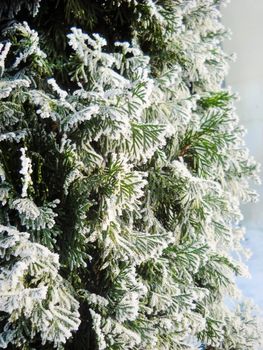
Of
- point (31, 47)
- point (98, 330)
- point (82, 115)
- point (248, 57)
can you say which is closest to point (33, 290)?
point (98, 330)

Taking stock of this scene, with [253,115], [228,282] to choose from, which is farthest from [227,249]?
[253,115]

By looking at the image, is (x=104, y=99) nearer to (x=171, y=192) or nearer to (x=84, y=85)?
(x=84, y=85)

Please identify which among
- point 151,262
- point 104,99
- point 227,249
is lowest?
point 151,262

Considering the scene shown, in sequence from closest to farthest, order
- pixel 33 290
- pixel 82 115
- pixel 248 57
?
pixel 33 290 → pixel 82 115 → pixel 248 57

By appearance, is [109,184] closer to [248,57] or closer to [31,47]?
[31,47]

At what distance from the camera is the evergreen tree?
1433 mm

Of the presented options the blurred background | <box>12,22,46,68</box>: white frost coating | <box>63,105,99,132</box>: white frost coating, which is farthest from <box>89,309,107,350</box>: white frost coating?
the blurred background

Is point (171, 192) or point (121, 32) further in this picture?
point (121, 32)

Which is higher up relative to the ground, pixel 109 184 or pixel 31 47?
pixel 31 47

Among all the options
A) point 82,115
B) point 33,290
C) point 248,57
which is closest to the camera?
point 33,290

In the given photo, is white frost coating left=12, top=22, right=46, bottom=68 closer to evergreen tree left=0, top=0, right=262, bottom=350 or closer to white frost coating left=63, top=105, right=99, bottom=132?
evergreen tree left=0, top=0, right=262, bottom=350

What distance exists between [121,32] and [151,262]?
1124 millimetres

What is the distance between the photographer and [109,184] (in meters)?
1.46

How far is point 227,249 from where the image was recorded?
2.26 metres
